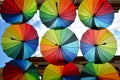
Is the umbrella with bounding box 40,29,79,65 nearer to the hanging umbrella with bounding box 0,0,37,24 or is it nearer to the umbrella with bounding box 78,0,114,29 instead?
the umbrella with bounding box 78,0,114,29

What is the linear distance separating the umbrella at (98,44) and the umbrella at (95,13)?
259 mm

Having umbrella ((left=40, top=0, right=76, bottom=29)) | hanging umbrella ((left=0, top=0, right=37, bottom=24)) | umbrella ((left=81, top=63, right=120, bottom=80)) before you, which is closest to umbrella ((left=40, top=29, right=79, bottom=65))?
umbrella ((left=40, top=0, right=76, bottom=29))

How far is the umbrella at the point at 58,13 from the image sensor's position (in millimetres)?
11852

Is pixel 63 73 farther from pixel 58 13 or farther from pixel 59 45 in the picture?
pixel 58 13

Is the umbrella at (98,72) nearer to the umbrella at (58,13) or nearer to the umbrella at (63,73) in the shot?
the umbrella at (63,73)

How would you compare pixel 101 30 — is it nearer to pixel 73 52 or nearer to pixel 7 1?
pixel 73 52

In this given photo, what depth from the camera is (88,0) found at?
12.1 metres

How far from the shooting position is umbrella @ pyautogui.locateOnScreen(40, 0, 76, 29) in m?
11.9

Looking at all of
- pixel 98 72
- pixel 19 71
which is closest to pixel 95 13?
pixel 98 72

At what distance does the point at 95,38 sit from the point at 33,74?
8.55 feet

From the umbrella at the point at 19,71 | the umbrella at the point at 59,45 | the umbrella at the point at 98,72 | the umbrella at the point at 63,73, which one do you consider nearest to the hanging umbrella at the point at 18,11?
the umbrella at the point at 59,45

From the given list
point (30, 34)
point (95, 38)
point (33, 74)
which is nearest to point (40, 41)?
point (30, 34)

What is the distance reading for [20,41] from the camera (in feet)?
39.0

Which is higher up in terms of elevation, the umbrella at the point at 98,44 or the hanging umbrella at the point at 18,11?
the hanging umbrella at the point at 18,11
